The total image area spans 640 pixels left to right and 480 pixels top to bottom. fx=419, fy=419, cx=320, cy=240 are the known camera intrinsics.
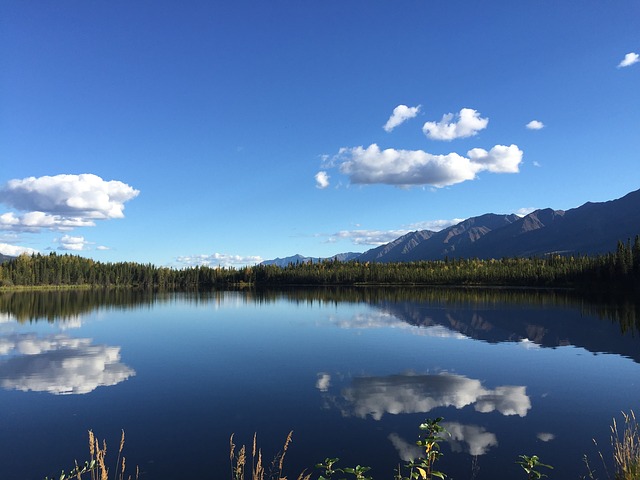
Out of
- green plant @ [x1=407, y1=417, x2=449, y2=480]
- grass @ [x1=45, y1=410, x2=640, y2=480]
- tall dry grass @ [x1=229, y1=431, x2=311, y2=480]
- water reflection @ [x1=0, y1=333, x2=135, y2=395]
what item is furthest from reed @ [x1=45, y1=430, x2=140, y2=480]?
water reflection @ [x1=0, y1=333, x2=135, y2=395]

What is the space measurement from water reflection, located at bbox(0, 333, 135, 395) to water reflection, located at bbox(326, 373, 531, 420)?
17.8 meters

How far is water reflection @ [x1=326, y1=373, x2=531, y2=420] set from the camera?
77.7 feet

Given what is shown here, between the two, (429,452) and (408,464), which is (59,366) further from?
(429,452)

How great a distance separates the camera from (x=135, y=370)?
3431 cm

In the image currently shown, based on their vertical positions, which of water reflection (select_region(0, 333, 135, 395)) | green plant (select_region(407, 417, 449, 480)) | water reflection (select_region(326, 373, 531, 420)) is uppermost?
green plant (select_region(407, 417, 449, 480))

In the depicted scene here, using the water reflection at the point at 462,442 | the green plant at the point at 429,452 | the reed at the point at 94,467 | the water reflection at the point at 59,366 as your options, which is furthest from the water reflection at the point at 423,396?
the water reflection at the point at 59,366

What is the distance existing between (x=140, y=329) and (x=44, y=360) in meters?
23.8

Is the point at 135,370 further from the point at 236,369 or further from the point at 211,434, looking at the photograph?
the point at 211,434

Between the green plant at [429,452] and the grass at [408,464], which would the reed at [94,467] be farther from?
the green plant at [429,452]

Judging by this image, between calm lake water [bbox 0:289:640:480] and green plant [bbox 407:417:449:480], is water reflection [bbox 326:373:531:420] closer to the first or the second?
calm lake water [bbox 0:289:640:480]

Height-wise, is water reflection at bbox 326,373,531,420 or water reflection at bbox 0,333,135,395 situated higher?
water reflection at bbox 0,333,135,395

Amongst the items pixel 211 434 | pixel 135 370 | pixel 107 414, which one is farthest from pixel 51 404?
pixel 211 434

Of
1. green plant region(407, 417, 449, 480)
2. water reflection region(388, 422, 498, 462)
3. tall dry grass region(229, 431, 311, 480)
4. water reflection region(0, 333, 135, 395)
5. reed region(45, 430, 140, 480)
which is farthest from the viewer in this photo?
water reflection region(0, 333, 135, 395)

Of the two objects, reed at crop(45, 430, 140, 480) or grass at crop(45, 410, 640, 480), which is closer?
reed at crop(45, 430, 140, 480)
